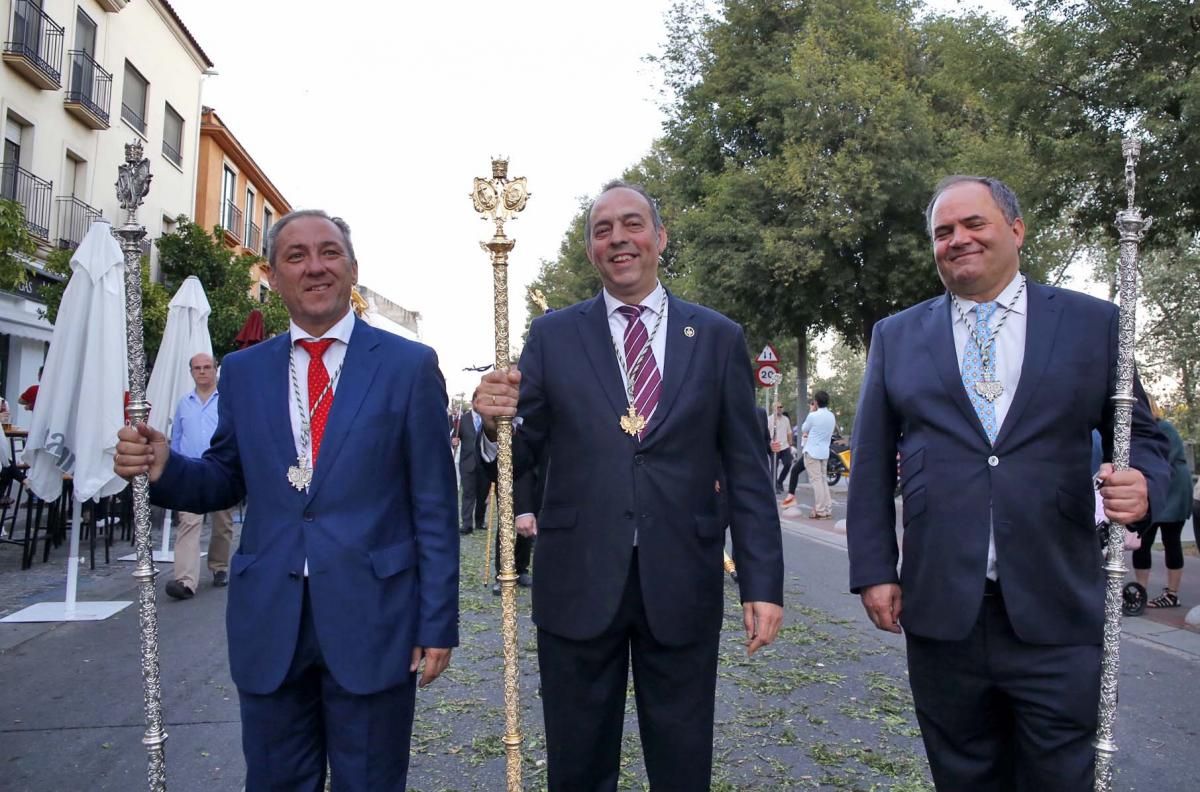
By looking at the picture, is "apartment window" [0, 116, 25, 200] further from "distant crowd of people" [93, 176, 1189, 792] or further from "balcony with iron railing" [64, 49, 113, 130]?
"distant crowd of people" [93, 176, 1189, 792]

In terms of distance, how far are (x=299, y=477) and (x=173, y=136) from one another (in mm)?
30178

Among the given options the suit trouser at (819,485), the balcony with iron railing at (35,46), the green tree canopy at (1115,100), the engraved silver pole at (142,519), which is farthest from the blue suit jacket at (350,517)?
the balcony with iron railing at (35,46)

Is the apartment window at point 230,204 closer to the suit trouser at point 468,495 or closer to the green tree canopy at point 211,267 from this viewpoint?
the green tree canopy at point 211,267

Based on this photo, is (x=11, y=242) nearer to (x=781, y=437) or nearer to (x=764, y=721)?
(x=764, y=721)

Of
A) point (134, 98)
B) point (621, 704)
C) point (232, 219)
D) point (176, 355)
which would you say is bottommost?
point (621, 704)

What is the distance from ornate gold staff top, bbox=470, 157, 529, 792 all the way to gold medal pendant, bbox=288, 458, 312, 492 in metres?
0.58

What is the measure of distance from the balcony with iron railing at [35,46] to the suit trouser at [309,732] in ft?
68.9

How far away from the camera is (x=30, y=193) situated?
20250 millimetres

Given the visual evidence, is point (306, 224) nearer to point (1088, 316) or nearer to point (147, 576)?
point (147, 576)

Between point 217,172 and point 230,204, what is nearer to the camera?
point 217,172

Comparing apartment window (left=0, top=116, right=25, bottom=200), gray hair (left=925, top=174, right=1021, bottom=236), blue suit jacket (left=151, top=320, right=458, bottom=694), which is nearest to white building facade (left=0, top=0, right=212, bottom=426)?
apartment window (left=0, top=116, right=25, bottom=200)

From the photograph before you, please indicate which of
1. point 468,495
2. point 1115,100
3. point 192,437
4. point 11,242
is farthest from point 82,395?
point 1115,100

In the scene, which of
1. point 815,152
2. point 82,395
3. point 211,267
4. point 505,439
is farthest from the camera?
point 211,267

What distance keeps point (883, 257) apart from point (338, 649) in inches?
812
